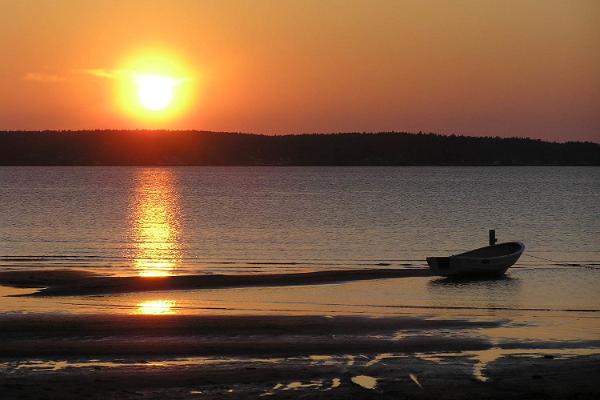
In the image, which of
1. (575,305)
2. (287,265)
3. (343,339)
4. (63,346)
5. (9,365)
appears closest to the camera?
(9,365)

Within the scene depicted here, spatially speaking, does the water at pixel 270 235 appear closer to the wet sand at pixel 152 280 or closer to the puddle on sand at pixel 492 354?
the wet sand at pixel 152 280

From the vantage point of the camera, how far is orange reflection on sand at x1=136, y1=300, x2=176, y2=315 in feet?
84.9

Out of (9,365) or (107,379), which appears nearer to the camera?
(107,379)

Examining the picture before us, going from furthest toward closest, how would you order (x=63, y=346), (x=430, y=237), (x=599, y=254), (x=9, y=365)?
(x=430, y=237) < (x=599, y=254) < (x=63, y=346) < (x=9, y=365)

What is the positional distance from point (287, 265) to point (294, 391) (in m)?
25.6

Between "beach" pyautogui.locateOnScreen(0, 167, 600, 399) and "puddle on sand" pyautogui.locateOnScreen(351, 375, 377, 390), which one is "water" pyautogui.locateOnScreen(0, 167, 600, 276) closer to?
"beach" pyautogui.locateOnScreen(0, 167, 600, 399)

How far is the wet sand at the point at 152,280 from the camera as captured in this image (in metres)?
31.1

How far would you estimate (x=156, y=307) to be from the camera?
88.8 ft

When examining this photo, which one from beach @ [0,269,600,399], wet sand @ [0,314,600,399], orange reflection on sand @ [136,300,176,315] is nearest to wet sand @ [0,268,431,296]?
beach @ [0,269,600,399]

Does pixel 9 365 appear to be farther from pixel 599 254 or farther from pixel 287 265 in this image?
pixel 599 254

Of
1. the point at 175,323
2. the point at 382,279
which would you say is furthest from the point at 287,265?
the point at 175,323

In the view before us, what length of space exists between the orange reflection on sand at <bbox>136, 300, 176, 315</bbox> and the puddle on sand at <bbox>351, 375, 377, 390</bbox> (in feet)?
30.7

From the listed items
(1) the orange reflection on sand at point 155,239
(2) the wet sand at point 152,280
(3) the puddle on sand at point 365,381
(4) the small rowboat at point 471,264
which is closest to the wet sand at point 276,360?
(3) the puddle on sand at point 365,381

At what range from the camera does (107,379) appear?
17094mm
